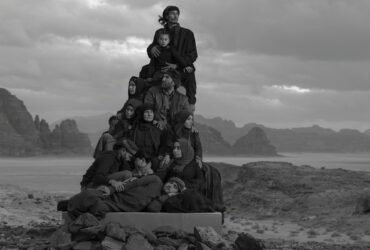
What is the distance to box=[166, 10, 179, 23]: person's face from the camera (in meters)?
12.5

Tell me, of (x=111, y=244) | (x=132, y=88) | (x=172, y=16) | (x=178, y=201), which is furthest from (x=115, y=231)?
(x=172, y=16)

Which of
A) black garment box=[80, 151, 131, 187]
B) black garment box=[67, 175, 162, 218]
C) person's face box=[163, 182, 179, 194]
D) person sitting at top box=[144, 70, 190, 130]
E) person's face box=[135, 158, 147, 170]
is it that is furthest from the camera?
person sitting at top box=[144, 70, 190, 130]

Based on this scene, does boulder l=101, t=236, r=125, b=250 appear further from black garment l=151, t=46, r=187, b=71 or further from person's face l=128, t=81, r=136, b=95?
black garment l=151, t=46, r=187, b=71

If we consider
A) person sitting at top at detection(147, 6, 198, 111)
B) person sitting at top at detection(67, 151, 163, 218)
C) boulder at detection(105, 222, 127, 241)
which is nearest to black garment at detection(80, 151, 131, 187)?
person sitting at top at detection(67, 151, 163, 218)

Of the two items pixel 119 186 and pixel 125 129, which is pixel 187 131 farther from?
pixel 119 186

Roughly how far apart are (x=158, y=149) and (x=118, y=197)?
141 cm

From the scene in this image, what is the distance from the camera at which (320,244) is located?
43.2ft

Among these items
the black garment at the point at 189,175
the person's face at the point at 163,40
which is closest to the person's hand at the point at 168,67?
the person's face at the point at 163,40

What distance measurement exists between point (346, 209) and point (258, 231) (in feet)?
22.9

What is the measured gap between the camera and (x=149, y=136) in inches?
434

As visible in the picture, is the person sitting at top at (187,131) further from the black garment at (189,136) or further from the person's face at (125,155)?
the person's face at (125,155)

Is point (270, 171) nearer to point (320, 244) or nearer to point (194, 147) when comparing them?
point (320, 244)

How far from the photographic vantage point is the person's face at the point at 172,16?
12531mm

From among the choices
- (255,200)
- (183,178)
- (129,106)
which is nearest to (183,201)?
(183,178)
